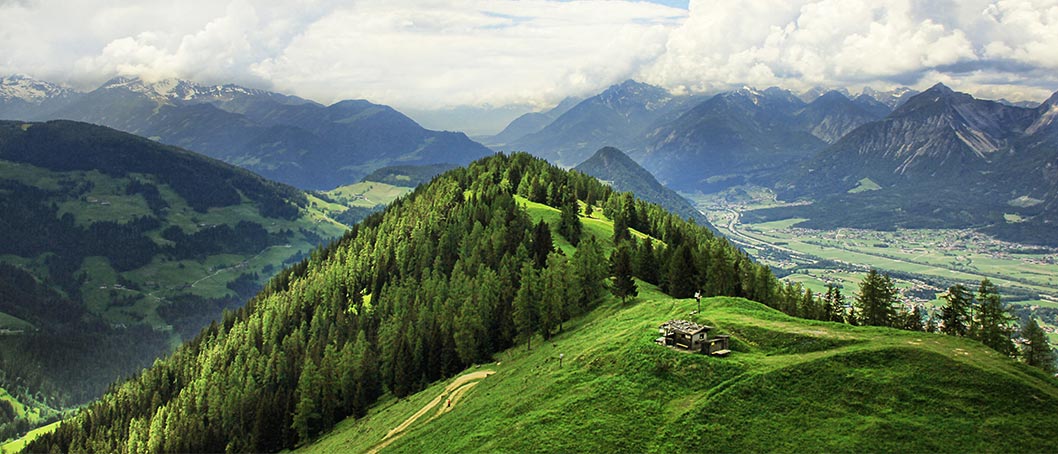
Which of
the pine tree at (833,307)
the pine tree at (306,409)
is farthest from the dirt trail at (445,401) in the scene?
the pine tree at (833,307)

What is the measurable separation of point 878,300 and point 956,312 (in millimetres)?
10052

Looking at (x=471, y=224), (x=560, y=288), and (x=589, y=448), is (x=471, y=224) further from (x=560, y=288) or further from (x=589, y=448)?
(x=589, y=448)

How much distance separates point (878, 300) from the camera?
88.9 meters

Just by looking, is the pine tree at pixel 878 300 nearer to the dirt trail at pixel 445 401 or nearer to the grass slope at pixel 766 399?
the grass slope at pixel 766 399

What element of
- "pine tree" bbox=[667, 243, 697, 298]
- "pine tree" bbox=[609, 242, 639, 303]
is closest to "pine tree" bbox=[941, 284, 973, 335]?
"pine tree" bbox=[667, 243, 697, 298]

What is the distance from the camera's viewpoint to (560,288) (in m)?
97.4

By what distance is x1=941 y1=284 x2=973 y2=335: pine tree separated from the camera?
8119cm

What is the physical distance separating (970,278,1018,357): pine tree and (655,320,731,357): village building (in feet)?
138

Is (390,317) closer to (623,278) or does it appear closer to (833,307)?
(623,278)

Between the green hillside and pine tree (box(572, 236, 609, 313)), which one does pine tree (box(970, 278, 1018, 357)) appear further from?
pine tree (box(572, 236, 609, 313))

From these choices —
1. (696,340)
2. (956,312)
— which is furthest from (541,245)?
(956,312)

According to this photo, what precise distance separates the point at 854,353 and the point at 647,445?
23.7 metres

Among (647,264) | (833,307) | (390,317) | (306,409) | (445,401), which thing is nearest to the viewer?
(445,401)


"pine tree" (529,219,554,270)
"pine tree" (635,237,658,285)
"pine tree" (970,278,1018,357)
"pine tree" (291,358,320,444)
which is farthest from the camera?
"pine tree" (529,219,554,270)
